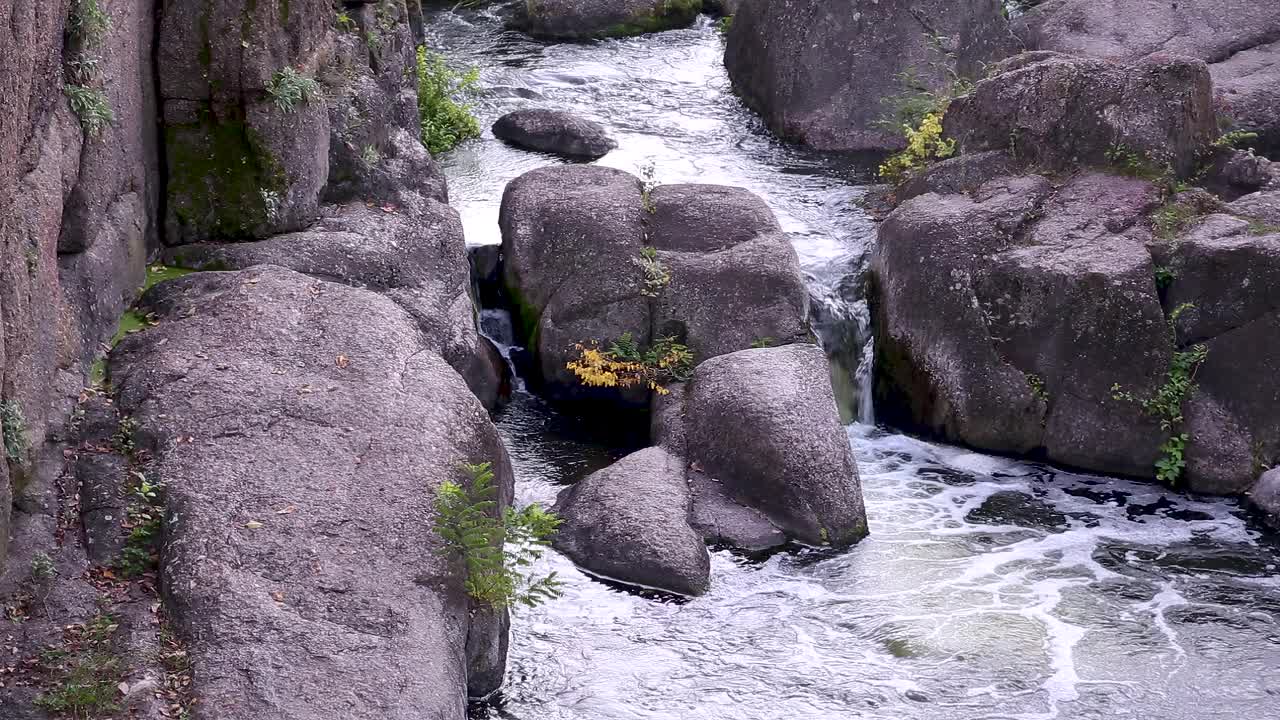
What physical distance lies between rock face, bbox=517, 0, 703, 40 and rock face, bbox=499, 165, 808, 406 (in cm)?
899

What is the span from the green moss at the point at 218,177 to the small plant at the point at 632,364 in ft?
11.9

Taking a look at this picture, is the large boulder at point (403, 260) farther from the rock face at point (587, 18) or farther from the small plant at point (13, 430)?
the rock face at point (587, 18)

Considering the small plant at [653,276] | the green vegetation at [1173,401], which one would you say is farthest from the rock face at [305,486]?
the green vegetation at [1173,401]

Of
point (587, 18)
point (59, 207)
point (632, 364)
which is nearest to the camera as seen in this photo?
point (59, 207)

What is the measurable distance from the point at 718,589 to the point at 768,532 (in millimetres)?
886

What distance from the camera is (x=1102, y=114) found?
601 inches

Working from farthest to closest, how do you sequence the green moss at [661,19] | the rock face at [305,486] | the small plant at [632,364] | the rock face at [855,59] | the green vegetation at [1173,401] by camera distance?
the green moss at [661,19] → the rock face at [855,59] → the small plant at [632,364] → the green vegetation at [1173,401] → the rock face at [305,486]

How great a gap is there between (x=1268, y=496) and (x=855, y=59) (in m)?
9.39

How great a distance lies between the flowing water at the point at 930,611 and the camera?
400 inches

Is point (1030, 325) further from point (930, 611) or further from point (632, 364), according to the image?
point (632, 364)

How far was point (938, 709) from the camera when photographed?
1004 cm

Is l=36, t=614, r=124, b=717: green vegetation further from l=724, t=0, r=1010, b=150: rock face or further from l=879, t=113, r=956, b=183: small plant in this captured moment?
l=724, t=0, r=1010, b=150: rock face

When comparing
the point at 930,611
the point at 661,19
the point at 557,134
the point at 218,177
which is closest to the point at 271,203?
the point at 218,177

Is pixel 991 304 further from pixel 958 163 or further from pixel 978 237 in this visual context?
pixel 958 163
